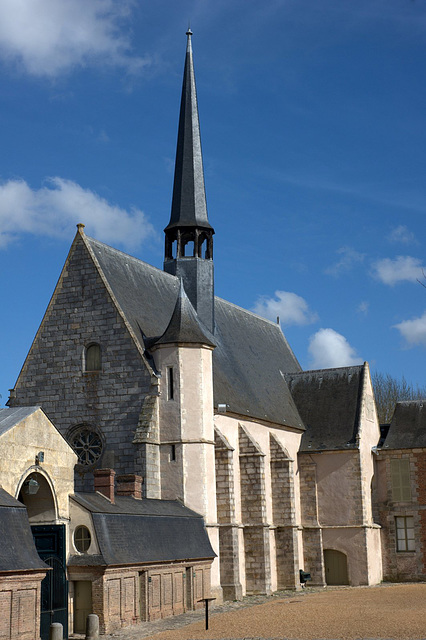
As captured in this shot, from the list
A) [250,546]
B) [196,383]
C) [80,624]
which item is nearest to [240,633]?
[80,624]

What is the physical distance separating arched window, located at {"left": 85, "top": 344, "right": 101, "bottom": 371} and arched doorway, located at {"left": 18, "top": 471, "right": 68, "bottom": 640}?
8.38 metres

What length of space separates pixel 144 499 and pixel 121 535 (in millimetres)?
3596

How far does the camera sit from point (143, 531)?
77.0 feet

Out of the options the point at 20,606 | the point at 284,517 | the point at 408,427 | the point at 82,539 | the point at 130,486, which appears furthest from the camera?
the point at 408,427

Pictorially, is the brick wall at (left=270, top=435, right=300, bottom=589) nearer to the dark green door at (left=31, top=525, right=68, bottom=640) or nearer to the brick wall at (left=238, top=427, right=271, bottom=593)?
the brick wall at (left=238, top=427, right=271, bottom=593)

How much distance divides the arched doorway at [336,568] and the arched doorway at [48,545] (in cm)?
1814

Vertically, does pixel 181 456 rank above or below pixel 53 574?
above

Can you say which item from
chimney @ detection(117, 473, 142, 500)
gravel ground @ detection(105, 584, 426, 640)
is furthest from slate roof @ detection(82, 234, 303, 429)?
gravel ground @ detection(105, 584, 426, 640)

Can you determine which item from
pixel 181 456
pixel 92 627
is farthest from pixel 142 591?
pixel 181 456

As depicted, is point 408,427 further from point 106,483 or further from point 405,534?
point 106,483

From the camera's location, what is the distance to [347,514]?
36594 mm

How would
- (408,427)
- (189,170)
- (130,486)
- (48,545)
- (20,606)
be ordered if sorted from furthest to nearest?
(408,427) < (189,170) < (130,486) < (48,545) < (20,606)

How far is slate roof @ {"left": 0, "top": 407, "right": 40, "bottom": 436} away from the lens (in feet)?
65.2

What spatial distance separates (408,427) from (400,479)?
2.50 m
